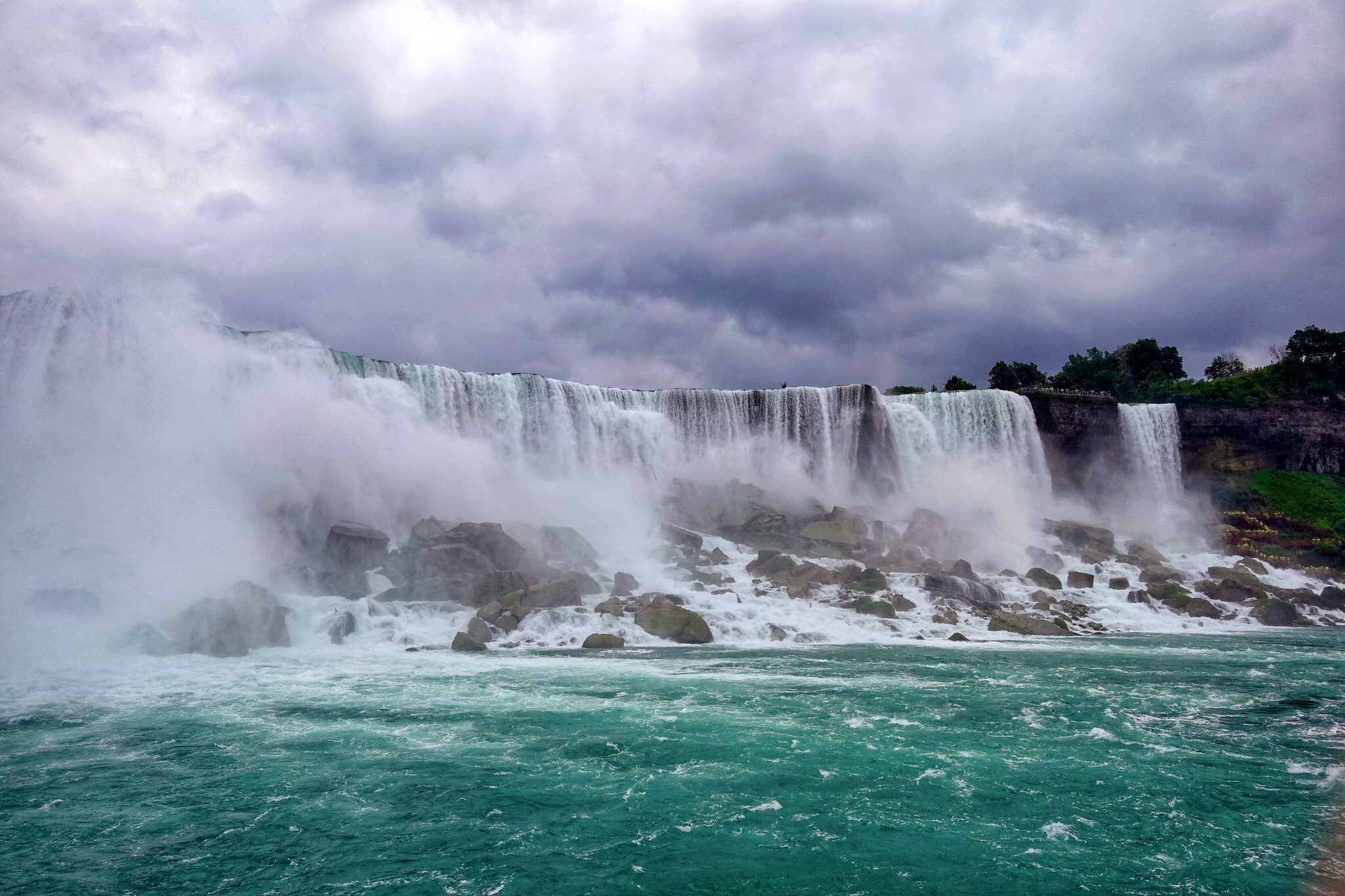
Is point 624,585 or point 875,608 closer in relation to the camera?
point 875,608

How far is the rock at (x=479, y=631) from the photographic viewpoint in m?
21.0

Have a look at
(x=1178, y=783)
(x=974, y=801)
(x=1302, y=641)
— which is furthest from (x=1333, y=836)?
(x=1302, y=641)

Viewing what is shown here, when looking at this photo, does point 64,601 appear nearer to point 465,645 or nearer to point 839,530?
point 465,645

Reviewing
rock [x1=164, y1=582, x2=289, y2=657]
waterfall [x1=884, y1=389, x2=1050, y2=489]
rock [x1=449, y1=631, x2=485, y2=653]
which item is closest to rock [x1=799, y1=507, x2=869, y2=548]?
waterfall [x1=884, y1=389, x2=1050, y2=489]

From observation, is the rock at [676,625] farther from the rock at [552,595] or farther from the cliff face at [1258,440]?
the cliff face at [1258,440]

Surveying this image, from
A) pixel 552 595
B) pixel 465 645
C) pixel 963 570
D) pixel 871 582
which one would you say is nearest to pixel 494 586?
pixel 552 595

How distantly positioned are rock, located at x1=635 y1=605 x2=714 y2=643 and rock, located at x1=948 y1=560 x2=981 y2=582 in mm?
11253

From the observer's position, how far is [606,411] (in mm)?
39469

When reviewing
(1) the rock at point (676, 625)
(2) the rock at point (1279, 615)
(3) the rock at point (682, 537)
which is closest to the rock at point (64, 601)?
(1) the rock at point (676, 625)

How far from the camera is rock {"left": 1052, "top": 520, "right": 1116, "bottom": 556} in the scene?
35.6 meters

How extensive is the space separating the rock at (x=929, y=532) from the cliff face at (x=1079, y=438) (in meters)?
15.3

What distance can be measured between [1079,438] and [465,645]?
128 ft

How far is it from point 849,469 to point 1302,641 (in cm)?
2231

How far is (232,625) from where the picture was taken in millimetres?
19312
